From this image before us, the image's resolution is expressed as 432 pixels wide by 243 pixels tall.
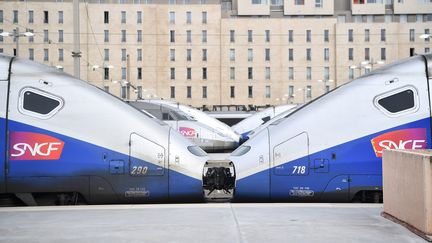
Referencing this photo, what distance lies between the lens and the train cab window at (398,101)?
486 inches

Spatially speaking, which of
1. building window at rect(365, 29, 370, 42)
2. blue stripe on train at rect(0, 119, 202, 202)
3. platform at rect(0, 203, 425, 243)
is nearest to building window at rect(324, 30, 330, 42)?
building window at rect(365, 29, 370, 42)

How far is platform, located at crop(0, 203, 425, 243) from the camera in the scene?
7.75 m

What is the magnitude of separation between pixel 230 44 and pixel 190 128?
66142 millimetres

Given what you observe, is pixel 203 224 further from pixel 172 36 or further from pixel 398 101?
pixel 172 36

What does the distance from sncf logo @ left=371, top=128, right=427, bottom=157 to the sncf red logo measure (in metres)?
6.13

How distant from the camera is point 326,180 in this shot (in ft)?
40.6

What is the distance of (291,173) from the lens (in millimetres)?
12430

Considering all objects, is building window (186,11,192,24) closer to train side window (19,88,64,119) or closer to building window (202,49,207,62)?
building window (202,49,207,62)

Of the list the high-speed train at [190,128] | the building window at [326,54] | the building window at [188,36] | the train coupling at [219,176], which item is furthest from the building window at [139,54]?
the train coupling at [219,176]

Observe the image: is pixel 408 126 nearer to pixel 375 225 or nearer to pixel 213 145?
pixel 375 225

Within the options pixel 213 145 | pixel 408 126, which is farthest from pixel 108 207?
pixel 213 145

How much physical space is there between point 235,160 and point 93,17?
8208 centimetres

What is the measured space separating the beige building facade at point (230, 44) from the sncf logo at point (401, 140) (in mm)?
80499

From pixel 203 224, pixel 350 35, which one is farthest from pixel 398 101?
pixel 350 35
